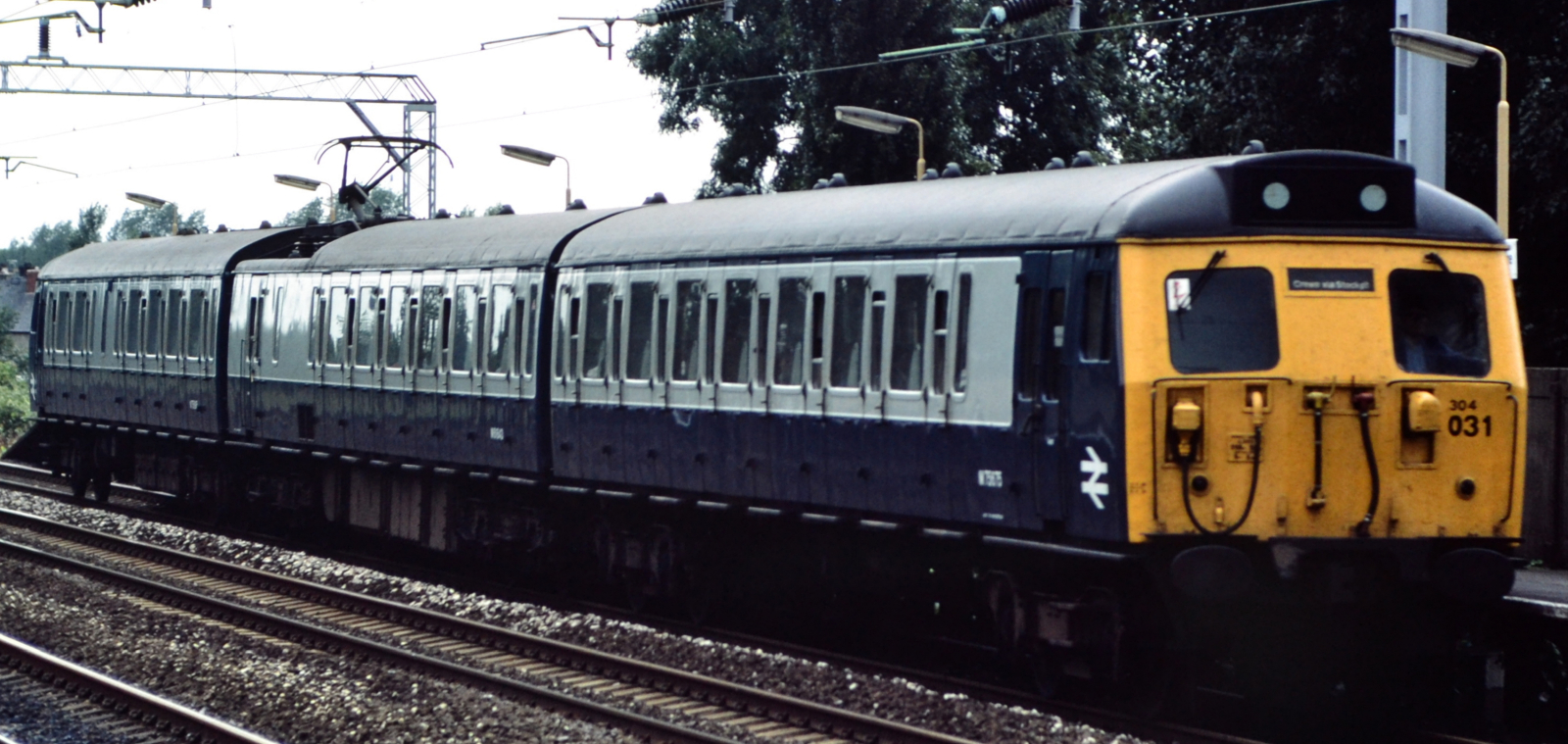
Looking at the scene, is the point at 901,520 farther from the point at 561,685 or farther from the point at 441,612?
the point at 441,612

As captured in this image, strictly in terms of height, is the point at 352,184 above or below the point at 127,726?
above

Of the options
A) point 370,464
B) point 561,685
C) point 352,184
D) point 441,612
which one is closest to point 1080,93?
point 352,184

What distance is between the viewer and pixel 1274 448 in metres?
11.0

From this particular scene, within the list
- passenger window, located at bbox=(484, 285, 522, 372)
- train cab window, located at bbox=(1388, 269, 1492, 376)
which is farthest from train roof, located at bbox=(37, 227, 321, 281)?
train cab window, located at bbox=(1388, 269, 1492, 376)

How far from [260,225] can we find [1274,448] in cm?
1839

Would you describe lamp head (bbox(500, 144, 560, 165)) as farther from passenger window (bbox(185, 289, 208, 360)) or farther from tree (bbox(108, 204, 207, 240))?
tree (bbox(108, 204, 207, 240))

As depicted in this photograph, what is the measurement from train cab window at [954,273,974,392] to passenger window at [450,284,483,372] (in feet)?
24.7

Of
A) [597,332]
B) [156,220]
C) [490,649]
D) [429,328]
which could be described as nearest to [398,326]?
[429,328]

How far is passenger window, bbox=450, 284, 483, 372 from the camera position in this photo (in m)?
19.2

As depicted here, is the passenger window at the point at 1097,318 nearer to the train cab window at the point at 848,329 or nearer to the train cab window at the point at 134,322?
the train cab window at the point at 848,329

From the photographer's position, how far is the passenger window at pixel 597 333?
17062mm

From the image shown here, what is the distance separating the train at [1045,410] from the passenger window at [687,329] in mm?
32

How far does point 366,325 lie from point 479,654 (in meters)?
7.03

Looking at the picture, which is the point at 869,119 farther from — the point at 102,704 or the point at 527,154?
the point at 102,704
